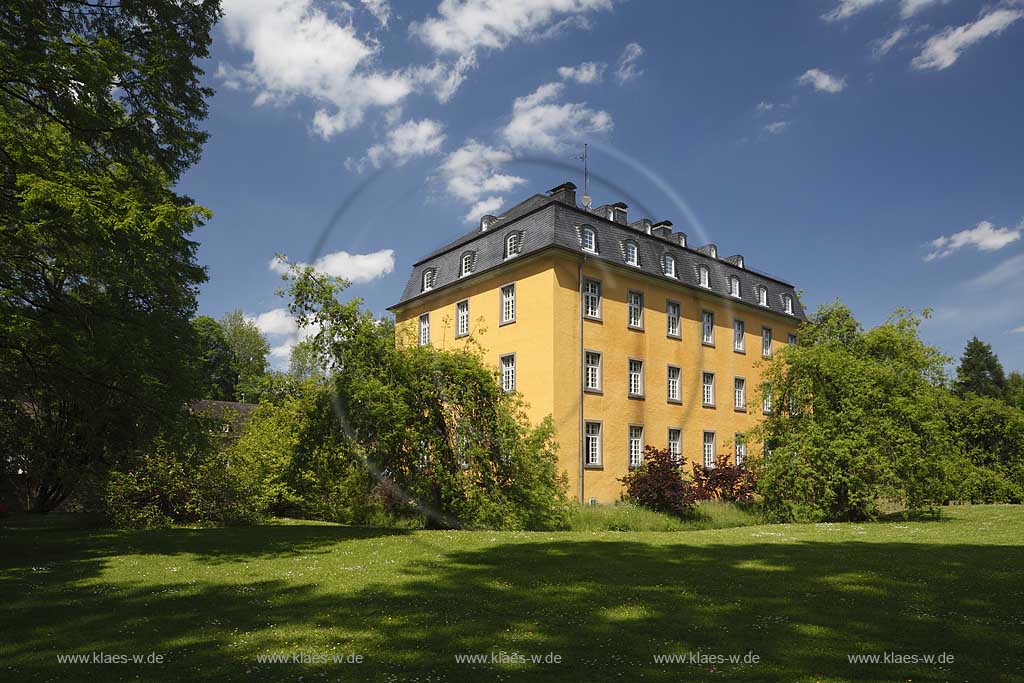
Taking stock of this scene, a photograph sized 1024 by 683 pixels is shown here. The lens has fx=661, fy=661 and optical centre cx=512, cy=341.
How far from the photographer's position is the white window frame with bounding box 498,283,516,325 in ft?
99.9

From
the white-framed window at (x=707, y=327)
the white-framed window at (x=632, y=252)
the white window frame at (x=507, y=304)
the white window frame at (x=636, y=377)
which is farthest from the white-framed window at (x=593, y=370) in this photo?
the white-framed window at (x=707, y=327)

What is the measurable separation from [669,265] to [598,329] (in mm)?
7526

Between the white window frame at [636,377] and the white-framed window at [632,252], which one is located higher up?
the white-framed window at [632,252]

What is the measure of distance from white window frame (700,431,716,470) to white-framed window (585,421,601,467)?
7.49 m

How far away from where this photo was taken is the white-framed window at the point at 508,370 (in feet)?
97.9

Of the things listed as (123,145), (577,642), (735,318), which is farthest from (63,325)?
(735,318)

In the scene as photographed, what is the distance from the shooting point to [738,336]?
3778 cm

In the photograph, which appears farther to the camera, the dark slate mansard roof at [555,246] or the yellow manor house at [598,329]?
the dark slate mansard roof at [555,246]

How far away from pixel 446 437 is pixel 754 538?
8.81m

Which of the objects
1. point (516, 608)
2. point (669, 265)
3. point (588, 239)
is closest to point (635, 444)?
point (669, 265)

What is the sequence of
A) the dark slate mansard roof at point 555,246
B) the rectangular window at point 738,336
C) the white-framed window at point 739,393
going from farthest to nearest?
the rectangular window at point 738,336 → the white-framed window at point 739,393 → the dark slate mansard roof at point 555,246

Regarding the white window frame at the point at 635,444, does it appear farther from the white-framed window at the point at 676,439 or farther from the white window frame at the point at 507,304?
the white window frame at the point at 507,304

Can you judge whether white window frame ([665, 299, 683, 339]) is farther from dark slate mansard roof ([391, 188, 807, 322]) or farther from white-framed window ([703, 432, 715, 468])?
white-framed window ([703, 432, 715, 468])

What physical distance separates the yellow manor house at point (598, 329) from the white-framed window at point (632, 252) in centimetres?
7
